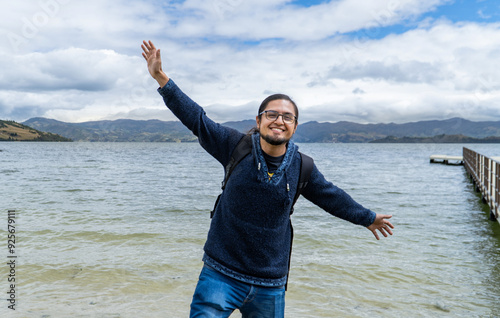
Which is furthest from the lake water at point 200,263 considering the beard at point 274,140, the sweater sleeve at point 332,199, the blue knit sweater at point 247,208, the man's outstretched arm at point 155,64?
the man's outstretched arm at point 155,64

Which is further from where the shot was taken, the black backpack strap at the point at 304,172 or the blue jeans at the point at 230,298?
the black backpack strap at the point at 304,172

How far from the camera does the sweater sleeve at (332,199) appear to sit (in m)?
3.18

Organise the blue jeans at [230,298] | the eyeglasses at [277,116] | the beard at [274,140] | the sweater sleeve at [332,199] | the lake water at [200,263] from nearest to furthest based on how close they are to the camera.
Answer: the blue jeans at [230,298] → the beard at [274,140] → the eyeglasses at [277,116] → the sweater sleeve at [332,199] → the lake water at [200,263]

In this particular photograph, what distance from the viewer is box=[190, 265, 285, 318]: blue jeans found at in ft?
8.92

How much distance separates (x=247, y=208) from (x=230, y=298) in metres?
0.65

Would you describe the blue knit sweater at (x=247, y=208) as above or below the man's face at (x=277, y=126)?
below

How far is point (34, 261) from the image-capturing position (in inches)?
322

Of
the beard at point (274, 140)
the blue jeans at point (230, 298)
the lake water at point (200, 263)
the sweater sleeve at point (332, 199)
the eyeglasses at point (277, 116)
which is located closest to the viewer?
the blue jeans at point (230, 298)

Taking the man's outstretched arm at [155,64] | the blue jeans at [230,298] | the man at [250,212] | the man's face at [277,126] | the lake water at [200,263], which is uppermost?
the man's outstretched arm at [155,64]

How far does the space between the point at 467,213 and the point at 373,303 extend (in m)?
12.2

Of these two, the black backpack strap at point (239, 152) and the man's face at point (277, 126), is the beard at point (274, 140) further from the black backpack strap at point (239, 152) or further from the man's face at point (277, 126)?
the black backpack strap at point (239, 152)

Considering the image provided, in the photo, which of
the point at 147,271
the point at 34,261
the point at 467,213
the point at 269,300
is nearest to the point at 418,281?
the point at 147,271

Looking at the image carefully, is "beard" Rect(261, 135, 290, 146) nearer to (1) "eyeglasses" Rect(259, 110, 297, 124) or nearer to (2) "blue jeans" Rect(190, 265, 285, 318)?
(1) "eyeglasses" Rect(259, 110, 297, 124)

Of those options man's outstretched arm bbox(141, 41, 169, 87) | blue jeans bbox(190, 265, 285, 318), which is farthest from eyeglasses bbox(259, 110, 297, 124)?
blue jeans bbox(190, 265, 285, 318)
